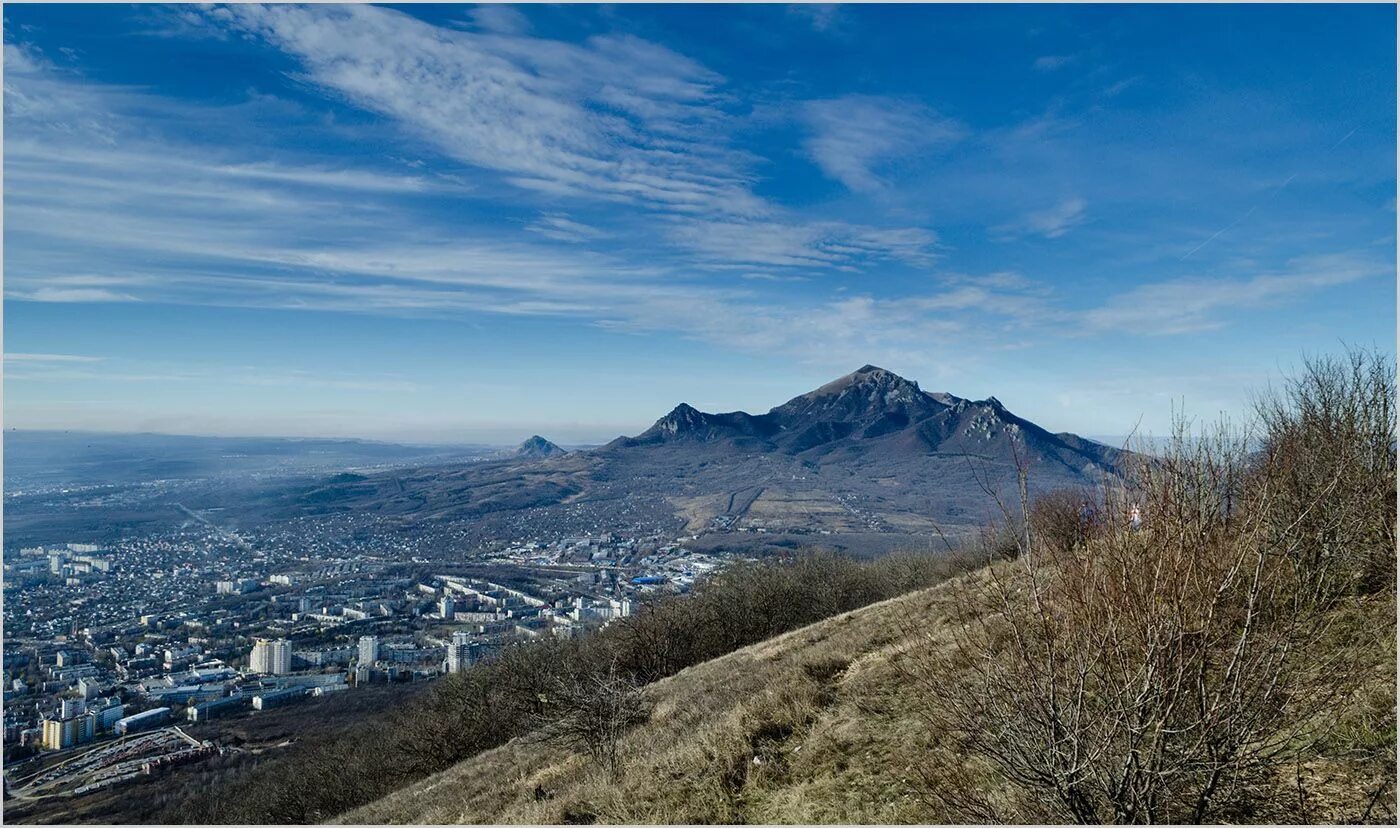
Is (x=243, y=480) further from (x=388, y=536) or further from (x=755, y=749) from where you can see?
(x=755, y=749)

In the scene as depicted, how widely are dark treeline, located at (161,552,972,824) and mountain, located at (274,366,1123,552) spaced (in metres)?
25.7

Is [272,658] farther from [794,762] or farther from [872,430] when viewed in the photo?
[872,430]

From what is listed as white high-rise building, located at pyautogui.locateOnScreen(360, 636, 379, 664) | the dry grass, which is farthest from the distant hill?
the dry grass

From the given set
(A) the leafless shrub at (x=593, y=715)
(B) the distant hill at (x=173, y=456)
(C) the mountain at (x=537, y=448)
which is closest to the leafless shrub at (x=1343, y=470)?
(A) the leafless shrub at (x=593, y=715)

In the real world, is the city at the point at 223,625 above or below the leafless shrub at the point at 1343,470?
below

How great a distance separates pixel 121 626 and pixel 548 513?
65451mm

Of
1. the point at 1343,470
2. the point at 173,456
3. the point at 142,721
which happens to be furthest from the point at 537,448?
the point at 1343,470

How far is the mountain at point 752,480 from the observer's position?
291ft

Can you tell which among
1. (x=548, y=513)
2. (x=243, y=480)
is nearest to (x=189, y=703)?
(x=548, y=513)

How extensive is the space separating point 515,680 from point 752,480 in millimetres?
107311

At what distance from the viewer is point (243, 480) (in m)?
101

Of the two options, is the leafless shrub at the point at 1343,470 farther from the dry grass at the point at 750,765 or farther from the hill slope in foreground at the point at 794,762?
the dry grass at the point at 750,765

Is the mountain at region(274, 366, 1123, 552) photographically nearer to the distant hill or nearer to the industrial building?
the distant hill

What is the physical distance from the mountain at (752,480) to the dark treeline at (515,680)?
84.2ft
